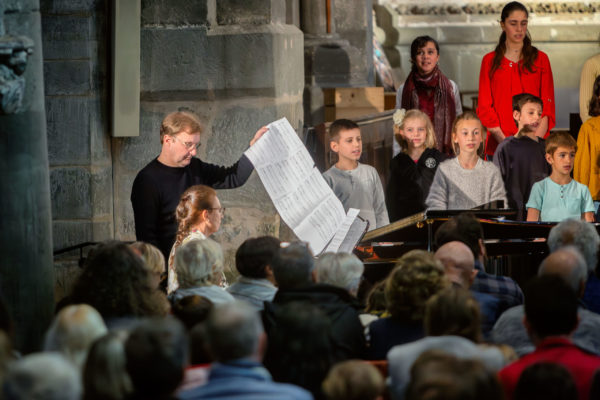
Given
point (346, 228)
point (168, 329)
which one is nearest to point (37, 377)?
point (168, 329)

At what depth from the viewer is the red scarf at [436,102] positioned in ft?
28.6

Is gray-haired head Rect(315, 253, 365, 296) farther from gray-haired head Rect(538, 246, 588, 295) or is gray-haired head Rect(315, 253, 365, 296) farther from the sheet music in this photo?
the sheet music

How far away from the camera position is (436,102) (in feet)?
28.6

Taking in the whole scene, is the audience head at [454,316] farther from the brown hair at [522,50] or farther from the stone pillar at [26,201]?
the brown hair at [522,50]

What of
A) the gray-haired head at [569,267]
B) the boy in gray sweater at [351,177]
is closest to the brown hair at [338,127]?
the boy in gray sweater at [351,177]

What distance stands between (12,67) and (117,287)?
100 cm

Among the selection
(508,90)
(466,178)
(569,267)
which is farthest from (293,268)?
(508,90)

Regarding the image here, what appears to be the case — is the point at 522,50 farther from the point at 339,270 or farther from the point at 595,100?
the point at 339,270

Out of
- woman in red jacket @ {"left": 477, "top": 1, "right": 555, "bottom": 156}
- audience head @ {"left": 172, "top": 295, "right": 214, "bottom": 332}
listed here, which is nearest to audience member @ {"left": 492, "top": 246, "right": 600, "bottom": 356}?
audience head @ {"left": 172, "top": 295, "right": 214, "bottom": 332}

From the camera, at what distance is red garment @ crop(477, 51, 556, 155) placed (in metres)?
8.88

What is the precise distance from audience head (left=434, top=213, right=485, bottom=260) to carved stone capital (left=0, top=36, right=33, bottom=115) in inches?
94.0

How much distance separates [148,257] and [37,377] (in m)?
2.20

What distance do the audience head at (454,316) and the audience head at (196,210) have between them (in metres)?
2.15

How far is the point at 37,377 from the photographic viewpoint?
3.12 m
